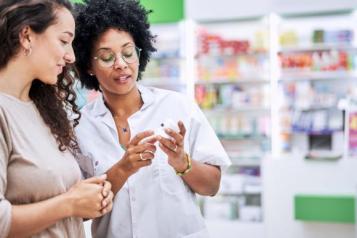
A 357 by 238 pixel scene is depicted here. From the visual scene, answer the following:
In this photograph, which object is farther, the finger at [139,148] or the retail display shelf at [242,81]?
the retail display shelf at [242,81]

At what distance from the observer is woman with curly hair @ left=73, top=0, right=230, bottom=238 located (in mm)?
1759

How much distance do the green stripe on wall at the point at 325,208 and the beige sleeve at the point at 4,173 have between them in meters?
3.66

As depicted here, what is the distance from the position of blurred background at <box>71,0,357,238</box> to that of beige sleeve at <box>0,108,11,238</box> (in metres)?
4.46

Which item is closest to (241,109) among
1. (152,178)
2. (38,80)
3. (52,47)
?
(152,178)

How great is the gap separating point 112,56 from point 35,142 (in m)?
0.57

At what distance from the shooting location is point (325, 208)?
176 inches

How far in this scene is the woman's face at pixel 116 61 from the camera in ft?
5.95

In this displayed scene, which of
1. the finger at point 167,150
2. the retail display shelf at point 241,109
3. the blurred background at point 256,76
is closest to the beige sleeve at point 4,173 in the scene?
the finger at point 167,150

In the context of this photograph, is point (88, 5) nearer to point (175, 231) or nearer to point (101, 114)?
point (101, 114)

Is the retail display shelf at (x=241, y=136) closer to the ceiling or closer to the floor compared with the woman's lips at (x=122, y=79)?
closer to the floor

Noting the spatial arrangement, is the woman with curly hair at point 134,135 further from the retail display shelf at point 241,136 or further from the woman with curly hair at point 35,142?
the retail display shelf at point 241,136

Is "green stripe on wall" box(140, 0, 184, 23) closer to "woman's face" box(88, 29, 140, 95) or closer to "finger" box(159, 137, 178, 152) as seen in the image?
"woman's face" box(88, 29, 140, 95)

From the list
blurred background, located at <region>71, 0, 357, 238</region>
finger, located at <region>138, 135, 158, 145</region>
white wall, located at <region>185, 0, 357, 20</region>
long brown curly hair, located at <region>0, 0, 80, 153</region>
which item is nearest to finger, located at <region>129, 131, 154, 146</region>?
finger, located at <region>138, 135, 158, 145</region>

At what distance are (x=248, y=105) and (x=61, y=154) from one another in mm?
4821
